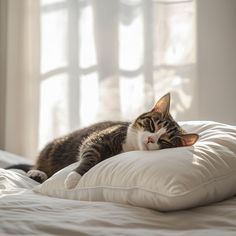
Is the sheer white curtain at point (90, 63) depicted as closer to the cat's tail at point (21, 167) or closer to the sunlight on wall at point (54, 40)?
the sunlight on wall at point (54, 40)

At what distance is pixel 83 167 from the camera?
126 centimetres

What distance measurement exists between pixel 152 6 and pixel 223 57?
1.64ft

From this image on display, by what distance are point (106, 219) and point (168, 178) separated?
176 mm

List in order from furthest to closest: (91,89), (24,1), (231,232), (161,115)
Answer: (24,1) → (91,89) → (161,115) → (231,232)

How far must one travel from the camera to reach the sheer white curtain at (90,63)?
2.13 m

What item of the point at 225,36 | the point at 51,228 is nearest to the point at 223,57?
the point at 225,36

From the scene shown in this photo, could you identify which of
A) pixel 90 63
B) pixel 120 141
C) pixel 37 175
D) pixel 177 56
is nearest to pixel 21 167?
pixel 37 175

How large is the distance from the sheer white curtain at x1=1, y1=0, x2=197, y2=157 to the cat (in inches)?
23.2

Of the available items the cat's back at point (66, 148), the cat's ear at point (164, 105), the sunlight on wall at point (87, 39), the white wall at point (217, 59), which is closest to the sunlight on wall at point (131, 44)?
the sunlight on wall at point (87, 39)

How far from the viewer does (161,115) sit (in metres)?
1.37

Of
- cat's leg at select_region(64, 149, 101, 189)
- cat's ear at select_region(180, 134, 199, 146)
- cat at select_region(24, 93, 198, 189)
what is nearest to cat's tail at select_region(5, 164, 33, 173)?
cat at select_region(24, 93, 198, 189)

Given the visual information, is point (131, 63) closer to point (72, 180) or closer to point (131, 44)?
point (131, 44)

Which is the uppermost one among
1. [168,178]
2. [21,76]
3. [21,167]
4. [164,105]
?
[21,76]

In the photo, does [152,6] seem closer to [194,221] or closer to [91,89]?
[91,89]
